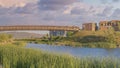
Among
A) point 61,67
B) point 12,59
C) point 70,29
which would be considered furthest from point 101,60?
point 70,29

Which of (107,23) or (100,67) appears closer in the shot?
(100,67)

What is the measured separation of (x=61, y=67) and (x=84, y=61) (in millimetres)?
1622

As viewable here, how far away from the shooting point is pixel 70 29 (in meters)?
137

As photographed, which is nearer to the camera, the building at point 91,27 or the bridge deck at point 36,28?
the bridge deck at point 36,28

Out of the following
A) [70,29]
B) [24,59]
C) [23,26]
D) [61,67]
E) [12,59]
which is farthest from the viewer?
[70,29]

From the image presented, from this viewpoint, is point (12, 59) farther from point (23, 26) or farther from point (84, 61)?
point (23, 26)

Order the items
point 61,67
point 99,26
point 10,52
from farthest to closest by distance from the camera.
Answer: point 99,26 < point 10,52 < point 61,67

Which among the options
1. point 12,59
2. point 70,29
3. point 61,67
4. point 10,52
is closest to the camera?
point 61,67

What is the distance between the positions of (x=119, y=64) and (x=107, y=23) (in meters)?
156

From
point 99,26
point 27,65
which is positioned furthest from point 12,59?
point 99,26

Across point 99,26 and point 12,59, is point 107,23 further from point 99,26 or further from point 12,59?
point 12,59

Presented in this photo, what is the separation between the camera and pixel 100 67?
617 inches

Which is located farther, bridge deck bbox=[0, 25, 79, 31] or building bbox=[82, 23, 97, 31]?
building bbox=[82, 23, 97, 31]

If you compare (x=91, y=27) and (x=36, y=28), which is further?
(x=91, y=27)
